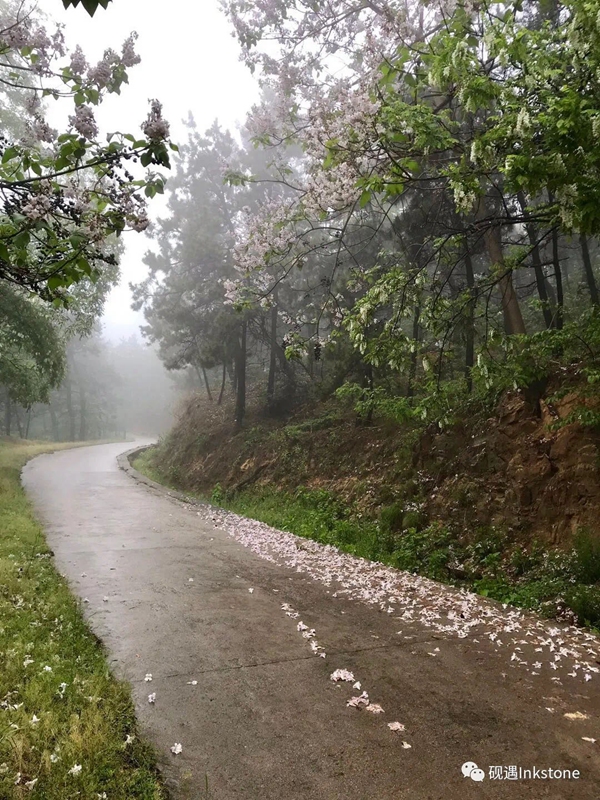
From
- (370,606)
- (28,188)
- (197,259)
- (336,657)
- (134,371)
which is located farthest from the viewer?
(134,371)

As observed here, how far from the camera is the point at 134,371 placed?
→ 312ft

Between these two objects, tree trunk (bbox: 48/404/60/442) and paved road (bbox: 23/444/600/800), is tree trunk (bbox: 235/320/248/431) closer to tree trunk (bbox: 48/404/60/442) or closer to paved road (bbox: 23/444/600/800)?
paved road (bbox: 23/444/600/800)

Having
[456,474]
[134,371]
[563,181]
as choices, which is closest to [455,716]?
[563,181]

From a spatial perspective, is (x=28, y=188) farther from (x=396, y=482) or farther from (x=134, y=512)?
(x=134, y=512)

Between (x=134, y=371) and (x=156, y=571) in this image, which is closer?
(x=156, y=571)

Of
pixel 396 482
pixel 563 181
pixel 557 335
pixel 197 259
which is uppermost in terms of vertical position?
pixel 197 259

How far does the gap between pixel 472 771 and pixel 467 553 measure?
14.7ft

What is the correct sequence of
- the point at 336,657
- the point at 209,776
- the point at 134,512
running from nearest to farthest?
the point at 209,776
the point at 336,657
the point at 134,512

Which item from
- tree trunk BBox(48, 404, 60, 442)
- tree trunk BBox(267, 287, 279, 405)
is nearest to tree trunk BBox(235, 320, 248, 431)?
tree trunk BBox(267, 287, 279, 405)

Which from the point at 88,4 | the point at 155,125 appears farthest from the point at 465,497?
the point at 88,4

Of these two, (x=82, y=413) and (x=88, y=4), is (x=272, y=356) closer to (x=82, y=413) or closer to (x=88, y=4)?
(x=88, y=4)

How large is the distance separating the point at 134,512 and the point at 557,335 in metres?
9.71

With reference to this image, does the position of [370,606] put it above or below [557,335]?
below

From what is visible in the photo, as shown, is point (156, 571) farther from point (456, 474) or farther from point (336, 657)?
point (456, 474)
